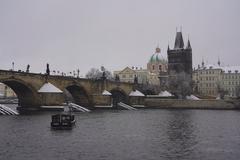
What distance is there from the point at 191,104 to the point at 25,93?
4898 cm

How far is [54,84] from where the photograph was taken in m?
74.6

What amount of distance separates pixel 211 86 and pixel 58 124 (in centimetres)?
14558

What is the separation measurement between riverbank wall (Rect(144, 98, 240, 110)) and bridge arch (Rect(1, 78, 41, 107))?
149 ft

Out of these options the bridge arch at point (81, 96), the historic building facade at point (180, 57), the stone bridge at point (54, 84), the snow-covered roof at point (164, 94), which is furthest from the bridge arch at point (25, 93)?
the historic building facade at point (180, 57)

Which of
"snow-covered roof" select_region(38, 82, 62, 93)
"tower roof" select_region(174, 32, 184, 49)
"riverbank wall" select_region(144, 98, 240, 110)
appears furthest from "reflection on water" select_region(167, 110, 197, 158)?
"tower roof" select_region(174, 32, 184, 49)

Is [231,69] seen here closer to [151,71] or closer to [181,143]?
[151,71]

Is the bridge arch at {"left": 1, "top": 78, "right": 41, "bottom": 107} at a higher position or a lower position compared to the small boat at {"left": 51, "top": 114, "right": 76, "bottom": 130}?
higher

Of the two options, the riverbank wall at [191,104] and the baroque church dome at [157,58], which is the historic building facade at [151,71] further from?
the riverbank wall at [191,104]

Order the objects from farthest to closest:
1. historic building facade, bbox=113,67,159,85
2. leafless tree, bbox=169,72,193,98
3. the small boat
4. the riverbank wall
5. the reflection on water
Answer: historic building facade, bbox=113,67,159,85 < leafless tree, bbox=169,72,193,98 < the riverbank wall < the small boat < the reflection on water

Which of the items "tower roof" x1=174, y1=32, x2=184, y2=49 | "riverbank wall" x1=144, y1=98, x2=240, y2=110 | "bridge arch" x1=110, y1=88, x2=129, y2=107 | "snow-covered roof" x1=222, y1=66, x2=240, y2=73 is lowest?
"riverbank wall" x1=144, y1=98, x2=240, y2=110

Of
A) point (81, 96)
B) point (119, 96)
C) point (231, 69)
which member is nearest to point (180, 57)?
point (231, 69)

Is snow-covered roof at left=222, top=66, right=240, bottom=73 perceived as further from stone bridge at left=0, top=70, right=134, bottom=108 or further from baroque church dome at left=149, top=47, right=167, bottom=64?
stone bridge at left=0, top=70, right=134, bottom=108

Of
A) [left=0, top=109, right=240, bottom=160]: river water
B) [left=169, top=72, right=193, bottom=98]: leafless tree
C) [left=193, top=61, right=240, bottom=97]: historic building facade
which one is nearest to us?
[left=0, top=109, right=240, bottom=160]: river water

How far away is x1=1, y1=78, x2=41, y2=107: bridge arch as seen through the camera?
6707 cm
